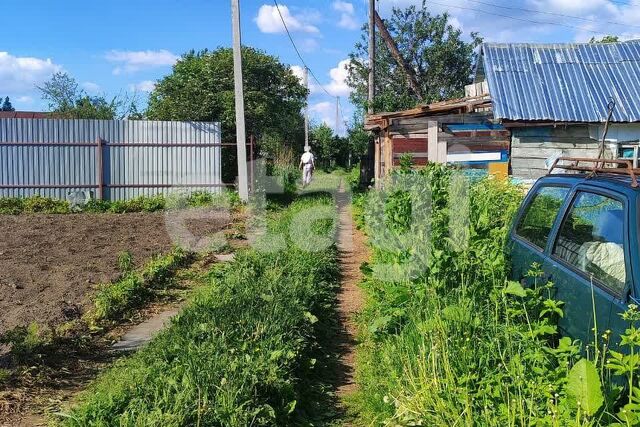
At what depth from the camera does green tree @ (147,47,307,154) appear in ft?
85.6

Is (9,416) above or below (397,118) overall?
below

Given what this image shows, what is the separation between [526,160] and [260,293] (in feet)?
27.4

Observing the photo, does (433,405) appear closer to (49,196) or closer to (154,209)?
(154,209)

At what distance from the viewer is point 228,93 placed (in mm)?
25453

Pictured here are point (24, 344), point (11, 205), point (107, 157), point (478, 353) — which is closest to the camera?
point (478, 353)

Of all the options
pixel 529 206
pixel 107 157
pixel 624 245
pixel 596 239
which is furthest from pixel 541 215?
pixel 107 157

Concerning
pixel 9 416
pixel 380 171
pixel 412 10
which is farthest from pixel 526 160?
pixel 412 10

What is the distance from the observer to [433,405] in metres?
3.50

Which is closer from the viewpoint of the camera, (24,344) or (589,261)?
(589,261)

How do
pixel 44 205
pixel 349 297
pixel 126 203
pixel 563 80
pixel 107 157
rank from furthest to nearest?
pixel 107 157 < pixel 126 203 < pixel 44 205 < pixel 563 80 < pixel 349 297

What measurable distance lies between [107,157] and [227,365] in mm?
14967

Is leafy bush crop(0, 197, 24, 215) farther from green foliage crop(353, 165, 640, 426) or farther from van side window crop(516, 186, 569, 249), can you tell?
van side window crop(516, 186, 569, 249)

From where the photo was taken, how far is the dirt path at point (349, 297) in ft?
18.0

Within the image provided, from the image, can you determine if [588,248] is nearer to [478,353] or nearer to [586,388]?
[478,353]
